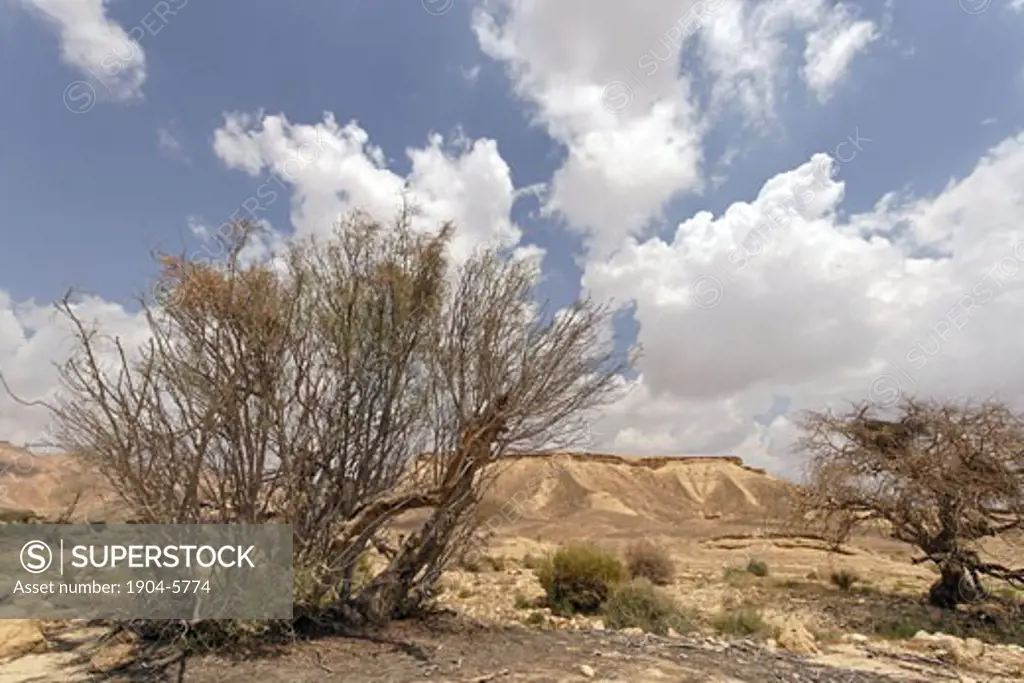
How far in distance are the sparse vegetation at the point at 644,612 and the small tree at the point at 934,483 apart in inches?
221

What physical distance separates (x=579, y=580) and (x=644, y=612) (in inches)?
80.2

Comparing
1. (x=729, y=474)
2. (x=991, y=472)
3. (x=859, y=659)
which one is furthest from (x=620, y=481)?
(x=859, y=659)

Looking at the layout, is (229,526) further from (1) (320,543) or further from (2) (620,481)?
Answer: (2) (620,481)

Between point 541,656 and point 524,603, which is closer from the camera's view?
point 541,656

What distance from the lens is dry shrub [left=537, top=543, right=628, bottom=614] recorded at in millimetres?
13492

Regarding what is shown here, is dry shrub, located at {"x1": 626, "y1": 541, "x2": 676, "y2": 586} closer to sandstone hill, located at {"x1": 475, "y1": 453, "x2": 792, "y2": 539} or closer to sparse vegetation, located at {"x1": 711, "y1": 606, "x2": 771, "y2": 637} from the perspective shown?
sparse vegetation, located at {"x1": 711, "y1": 606, "x2": 771, "y2": 637}

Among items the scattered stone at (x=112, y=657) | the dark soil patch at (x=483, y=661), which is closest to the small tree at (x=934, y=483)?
the dark soil patch at (x=483, y=661)

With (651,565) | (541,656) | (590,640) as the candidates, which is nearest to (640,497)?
(651,565)

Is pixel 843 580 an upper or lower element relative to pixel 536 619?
lower

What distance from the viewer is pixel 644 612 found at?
→ 11898 mm

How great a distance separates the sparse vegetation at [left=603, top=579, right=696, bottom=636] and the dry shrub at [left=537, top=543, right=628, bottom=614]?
51cm

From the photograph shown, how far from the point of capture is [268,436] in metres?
7.96

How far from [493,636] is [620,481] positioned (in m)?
58.6

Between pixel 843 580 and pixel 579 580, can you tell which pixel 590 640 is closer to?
pixel 579 580
